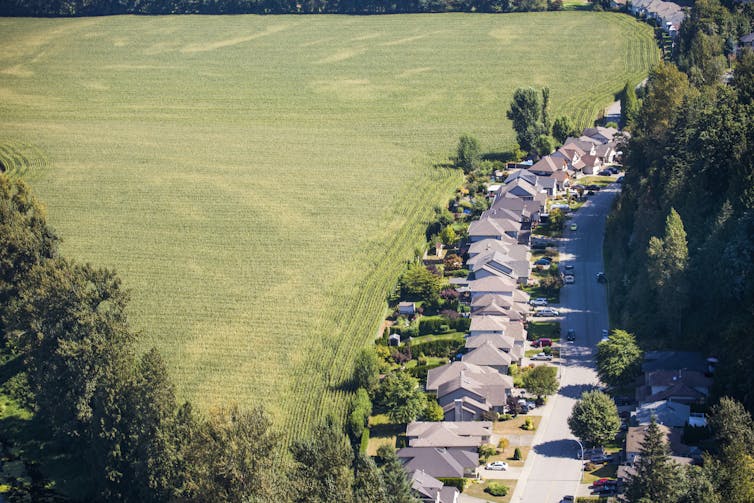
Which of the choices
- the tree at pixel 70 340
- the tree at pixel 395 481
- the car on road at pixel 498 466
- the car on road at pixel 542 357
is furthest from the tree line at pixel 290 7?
the tree at pixel 395 481

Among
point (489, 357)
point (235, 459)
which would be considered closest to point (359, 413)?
point (489, 357)

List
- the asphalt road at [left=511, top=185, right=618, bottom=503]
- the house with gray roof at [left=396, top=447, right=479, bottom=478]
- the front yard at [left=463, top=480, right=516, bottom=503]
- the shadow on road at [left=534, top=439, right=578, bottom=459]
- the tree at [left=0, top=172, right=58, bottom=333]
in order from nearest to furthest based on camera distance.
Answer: the front yard at [left=463, top=480, right=516, bottom=503]
the asphalt road at [left=511, top=185, right=618, bottom=503]
the house with gray roof at [left=396, top=447, right=479, bottom=478]
the shadow on road at [left=534, top=439, right=578, bottom=459]
the tree at [left=0, top=172, right=58, bottom=333]

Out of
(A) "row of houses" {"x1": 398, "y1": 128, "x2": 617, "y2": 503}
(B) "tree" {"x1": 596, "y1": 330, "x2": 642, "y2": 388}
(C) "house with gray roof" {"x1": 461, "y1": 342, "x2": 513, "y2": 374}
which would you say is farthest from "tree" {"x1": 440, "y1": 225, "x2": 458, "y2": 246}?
(B) "tree" {"x1": 596, "y1": 330, "x2": 642, "y2": 388}

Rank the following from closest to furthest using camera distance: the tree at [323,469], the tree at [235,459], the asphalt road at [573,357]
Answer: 1. the tree at [323,469]
2. the tree at [235,459]
3. the asphalt road at [573,357]

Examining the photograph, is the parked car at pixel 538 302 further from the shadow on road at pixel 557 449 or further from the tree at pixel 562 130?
the tree at pixel 562 130

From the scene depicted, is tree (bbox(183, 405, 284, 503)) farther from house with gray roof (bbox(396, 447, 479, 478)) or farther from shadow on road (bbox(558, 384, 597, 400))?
shadow on road (bbox(558, 384, 597, 400))
